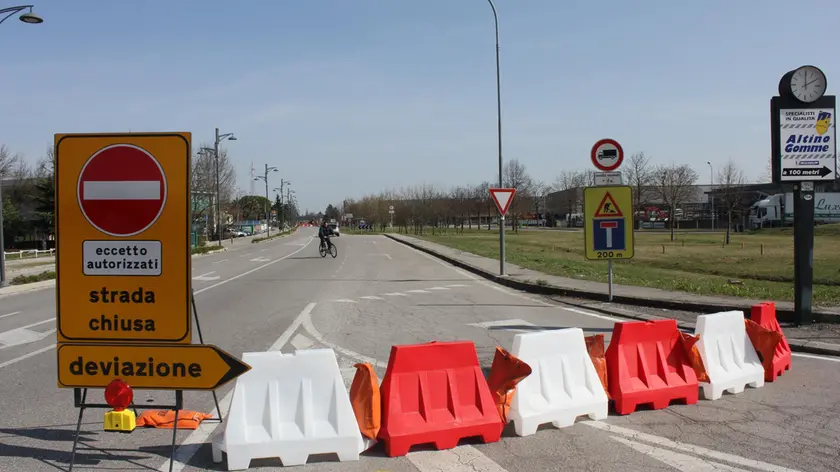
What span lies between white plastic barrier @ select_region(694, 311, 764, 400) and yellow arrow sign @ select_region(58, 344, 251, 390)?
4510 mm

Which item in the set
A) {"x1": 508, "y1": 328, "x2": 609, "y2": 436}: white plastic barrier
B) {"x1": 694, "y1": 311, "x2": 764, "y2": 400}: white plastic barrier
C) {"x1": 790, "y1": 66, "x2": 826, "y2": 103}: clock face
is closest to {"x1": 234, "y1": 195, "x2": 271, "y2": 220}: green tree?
{"x1": 790, "y1": 66, "x2": 826, "y2": 103}: clock face

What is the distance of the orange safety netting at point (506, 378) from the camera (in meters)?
5.15

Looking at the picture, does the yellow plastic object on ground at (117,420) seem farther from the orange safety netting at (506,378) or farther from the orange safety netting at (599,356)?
the orange safety netting at (599,356)

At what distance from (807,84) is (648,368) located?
650 centimetres

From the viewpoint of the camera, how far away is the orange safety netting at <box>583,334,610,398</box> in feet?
19.2

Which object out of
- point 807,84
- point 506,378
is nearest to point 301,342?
point 506,378

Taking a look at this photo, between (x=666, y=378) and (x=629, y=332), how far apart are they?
0.56 m

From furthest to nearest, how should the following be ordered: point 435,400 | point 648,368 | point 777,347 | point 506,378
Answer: point 777,347
point 648,368
point 506,378
point 435,400

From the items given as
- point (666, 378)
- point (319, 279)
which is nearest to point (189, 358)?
point (666, 378)

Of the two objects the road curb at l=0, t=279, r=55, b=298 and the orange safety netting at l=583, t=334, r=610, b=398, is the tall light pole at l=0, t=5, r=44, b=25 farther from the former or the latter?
the orange safety netting at l=583, t=334, r=610, b=398

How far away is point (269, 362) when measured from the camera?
4.83 m

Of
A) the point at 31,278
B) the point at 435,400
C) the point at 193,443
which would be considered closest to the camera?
the point at 193,443

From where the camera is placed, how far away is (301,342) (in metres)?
9.34

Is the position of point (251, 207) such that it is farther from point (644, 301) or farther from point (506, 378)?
point (506, 378)
